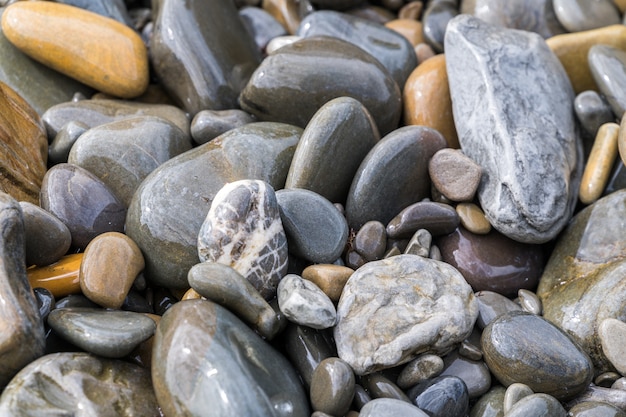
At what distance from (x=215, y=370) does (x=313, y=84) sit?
224cm

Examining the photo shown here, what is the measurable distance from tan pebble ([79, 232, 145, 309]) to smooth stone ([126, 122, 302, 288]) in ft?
0.42

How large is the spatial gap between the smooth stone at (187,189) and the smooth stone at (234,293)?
489mm

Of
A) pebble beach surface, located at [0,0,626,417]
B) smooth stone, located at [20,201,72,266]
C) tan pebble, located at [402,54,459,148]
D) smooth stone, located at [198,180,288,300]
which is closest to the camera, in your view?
pebble beach surface, located at [0,0,626,417]

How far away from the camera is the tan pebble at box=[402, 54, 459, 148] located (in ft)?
15.0

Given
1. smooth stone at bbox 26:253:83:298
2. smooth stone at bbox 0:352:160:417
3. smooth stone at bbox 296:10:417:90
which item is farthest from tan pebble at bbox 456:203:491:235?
smooth stone at bbox 26:253:83:298

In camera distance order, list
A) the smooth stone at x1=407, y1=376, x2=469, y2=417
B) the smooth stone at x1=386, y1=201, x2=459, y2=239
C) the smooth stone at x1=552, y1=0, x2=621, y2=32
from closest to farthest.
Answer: the smooth stone at x1=407, y1=376, x2=469, y2=417 → the smooth stone at x1=386, y1=201, x2=459, y2=239 → the smooth stone at x1=552, y1=0, x2=621, y2=32

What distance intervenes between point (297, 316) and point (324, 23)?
9.46ft

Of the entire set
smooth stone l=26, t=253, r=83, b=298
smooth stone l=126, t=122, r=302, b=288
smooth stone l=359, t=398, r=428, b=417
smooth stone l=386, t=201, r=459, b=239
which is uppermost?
smooth stone l=126, t=122, r=302, b=288

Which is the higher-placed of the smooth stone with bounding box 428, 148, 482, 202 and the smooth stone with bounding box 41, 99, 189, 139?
the smooth stone with bounding box 41, 99, 189, 139

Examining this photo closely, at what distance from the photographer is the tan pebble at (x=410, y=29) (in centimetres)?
550

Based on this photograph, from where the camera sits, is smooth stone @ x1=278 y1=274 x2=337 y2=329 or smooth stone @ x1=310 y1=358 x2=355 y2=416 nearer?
smooth stone @ x1=310 y1=358 x2=355 y2=416

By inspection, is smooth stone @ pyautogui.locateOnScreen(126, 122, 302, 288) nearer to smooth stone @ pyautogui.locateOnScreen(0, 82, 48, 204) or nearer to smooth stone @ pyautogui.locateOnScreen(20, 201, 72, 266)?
smooth stone @ pyautogui.locateOnScreen(20, 201, 72, 266)

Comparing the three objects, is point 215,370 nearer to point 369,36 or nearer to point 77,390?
point 77,390

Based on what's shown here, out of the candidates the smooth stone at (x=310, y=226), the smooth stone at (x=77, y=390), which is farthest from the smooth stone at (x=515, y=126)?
the smooth stone at (x=77, y=390)
